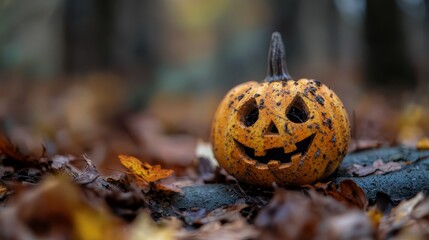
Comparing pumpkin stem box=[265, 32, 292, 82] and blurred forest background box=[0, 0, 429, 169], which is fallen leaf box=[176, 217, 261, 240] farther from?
blurred forest background box=[0, 0, 429, 169]

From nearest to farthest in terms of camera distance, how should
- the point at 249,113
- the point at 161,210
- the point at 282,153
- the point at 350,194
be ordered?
the point at 350,194
the point at 161,210
the point at 282,153
the point at 249,113

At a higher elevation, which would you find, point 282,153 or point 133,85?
point 133,85

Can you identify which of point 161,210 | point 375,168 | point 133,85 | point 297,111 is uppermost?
point 133,85

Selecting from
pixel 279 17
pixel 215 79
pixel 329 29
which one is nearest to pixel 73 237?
pixel 279 17

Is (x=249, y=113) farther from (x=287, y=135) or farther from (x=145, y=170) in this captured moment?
(x=145, y=170)

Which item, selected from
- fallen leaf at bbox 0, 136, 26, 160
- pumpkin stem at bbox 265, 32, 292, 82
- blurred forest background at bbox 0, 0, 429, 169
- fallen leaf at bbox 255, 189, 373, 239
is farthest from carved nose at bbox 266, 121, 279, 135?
fallen leaf at bbox 0, 136, 26, 160

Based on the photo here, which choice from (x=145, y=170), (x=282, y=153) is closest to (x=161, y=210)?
(x=145, y=170)

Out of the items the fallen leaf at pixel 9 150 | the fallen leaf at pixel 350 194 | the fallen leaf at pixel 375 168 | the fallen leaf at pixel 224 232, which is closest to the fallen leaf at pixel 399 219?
the fallen leaf at pixel 350 194

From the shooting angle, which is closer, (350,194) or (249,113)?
(350,194)
